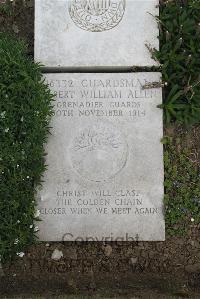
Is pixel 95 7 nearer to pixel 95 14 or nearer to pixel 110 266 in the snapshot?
pixel 95 14

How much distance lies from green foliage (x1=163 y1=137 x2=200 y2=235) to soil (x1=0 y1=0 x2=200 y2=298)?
129 millimetres

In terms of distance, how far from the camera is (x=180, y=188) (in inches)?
184

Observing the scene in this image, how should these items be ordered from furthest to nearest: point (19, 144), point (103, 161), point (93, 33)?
point (93, 33) → point (103, 161) → point (19, 144)

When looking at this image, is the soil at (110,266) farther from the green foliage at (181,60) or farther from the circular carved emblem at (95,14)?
the circular carved emblem at (95,14)

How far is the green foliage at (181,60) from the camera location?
4.64m

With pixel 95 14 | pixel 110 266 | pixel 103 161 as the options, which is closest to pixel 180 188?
pixel 103 161

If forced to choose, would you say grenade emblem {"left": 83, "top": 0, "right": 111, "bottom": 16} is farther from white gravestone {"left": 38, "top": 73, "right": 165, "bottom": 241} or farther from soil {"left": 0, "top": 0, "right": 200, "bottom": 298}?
soil {"left": 0, "top": 0, "right": 200, "bottom": 298}

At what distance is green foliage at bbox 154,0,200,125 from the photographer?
4.64 metres

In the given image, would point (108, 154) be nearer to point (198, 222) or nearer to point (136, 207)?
point (136, 207)

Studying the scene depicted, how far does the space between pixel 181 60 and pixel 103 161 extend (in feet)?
4.28

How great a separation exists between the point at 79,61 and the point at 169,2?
1.16 meters

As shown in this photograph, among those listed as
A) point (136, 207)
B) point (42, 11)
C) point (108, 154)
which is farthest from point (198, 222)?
point (42, 11)

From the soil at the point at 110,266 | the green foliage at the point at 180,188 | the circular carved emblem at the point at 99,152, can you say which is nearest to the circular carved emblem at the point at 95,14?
the circular carved emblem at the point at 99,152

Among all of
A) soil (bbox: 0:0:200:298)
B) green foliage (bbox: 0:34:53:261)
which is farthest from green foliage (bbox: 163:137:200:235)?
green foliage (bbox: 0:34:53:261)
